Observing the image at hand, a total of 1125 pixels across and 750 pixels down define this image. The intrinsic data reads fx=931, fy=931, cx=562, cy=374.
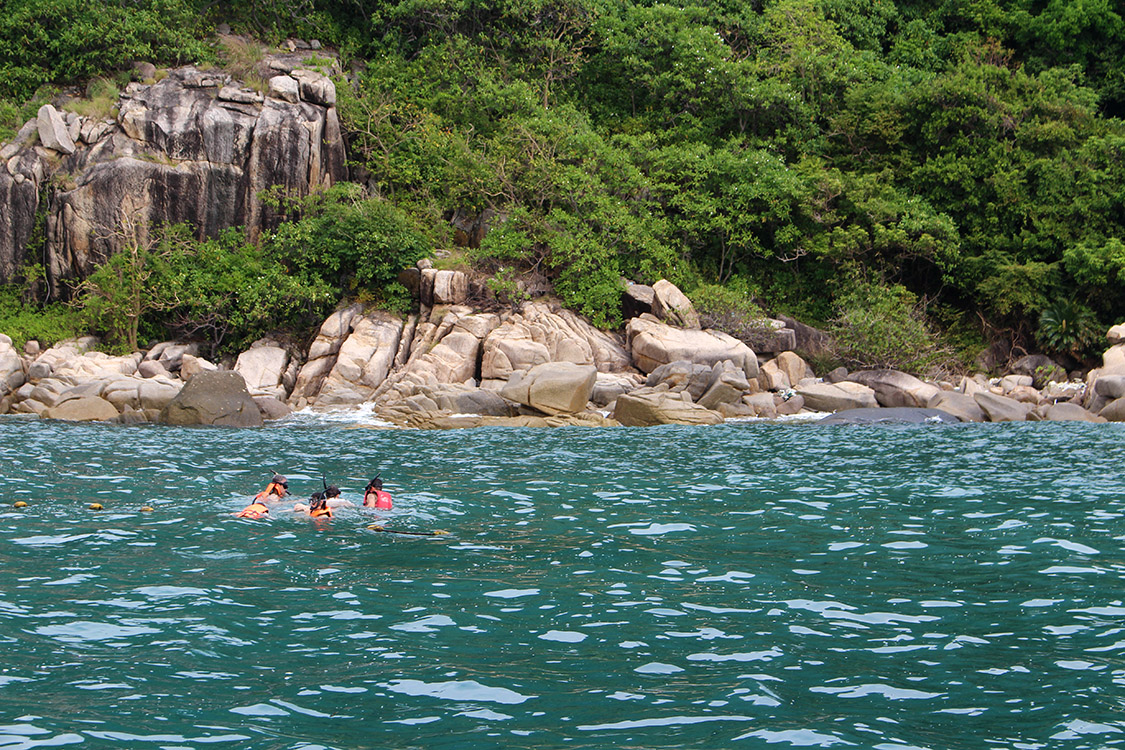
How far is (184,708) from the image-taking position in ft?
16.9

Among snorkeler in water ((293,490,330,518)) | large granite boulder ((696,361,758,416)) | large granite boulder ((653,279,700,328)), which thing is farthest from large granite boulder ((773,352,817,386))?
snorkeler in water ((293,490,330,518))

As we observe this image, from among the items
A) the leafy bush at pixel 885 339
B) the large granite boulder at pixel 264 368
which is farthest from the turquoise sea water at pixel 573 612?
the leafy bush at pixel 885 339

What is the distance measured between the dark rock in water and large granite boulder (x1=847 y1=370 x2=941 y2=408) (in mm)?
1291

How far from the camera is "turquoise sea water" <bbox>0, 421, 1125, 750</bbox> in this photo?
16.4 ft

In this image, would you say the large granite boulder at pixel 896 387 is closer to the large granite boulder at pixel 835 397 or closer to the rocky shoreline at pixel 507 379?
the rocky shoreline at pixel 507 379

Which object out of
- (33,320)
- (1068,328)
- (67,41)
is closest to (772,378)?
(1068,328)

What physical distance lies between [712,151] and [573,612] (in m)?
29.3

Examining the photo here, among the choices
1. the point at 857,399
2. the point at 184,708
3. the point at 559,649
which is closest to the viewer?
the point at 184,708

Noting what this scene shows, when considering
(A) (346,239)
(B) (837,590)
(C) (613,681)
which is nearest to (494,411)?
(A) (346,239)

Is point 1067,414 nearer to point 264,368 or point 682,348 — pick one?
point 682,348

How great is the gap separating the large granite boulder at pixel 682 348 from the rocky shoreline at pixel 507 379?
42mm

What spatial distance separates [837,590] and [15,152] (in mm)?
31066

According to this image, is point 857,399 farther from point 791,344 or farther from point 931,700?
point 931,700

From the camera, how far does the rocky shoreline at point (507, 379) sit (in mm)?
22250
